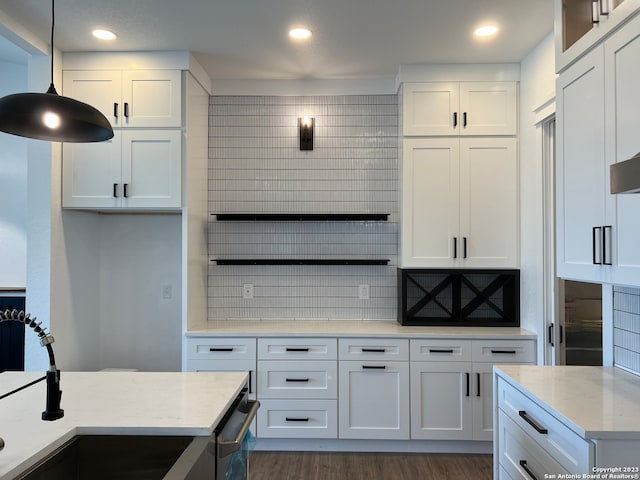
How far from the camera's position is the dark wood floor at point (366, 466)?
2680 millimetres

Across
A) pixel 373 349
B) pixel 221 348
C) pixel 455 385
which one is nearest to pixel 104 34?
pixel 221 348

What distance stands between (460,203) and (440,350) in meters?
1.07

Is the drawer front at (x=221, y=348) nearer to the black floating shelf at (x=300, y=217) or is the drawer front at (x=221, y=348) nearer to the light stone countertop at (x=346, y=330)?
the light stone countertop at (x=346, y=330)

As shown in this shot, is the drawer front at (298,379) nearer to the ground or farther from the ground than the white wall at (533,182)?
nearer to the ground

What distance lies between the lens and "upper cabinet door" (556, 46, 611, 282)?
172cm

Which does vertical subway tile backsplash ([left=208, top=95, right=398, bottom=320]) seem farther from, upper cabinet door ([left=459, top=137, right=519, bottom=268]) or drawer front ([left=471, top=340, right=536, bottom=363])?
drawer front ([left=471, top=340, right=536, bottom=363])

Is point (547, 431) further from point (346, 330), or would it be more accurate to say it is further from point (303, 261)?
point (303, 261)

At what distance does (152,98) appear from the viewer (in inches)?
116

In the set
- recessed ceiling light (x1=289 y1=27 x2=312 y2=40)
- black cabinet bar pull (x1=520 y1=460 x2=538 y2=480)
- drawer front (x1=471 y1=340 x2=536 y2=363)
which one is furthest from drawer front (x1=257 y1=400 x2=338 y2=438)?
recessed ceiling light (x1=289 y1=27 x2=312 y2=40)

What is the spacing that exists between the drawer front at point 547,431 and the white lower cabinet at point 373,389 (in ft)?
→ 3.42

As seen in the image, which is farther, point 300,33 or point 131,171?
point 131,171

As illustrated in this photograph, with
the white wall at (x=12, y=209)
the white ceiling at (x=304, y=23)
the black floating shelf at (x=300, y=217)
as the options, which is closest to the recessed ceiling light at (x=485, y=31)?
the white ceiling at (x=304, y=23)

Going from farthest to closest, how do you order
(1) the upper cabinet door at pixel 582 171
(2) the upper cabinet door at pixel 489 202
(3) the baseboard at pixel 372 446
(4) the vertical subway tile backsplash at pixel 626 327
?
1. (2) the upper cabinet door at pixel 489 202
2. (3) the baseboard at pixel 372 446
3. (4) the vertical subway tile backsplash at pixel 626 327
4. (1) the upper cabinet door at pixel 582 171

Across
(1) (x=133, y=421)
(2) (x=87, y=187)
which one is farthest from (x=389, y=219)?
(1) (x=133, y=421)
